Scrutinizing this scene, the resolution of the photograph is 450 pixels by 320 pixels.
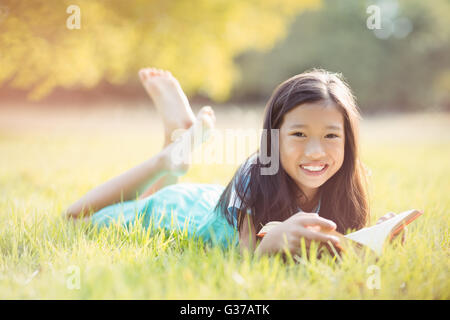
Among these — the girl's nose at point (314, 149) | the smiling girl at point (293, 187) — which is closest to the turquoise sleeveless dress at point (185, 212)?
the smiling girl at point (293, 187)

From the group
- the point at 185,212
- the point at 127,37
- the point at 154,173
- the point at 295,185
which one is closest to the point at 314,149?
the point at 295,185

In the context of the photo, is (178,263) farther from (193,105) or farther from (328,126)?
(193,105)

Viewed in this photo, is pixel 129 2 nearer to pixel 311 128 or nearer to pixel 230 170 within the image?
pixel 230 170

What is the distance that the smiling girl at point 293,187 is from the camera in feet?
4.03

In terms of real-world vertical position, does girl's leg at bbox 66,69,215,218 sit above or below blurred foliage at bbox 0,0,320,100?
below

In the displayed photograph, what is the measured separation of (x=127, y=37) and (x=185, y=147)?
3.00 metres

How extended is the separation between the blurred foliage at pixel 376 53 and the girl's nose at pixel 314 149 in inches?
341

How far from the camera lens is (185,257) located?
1154 millimetres

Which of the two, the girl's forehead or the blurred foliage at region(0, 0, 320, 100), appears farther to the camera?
the blurred foliage at region(0, 0, 320, 100)

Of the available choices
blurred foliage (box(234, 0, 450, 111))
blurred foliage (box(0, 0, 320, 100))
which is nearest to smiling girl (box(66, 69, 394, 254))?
blurred foliage (box(0, 0, 320, 100))

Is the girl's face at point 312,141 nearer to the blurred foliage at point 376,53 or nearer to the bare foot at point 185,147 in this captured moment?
the bare foot at point 185,147

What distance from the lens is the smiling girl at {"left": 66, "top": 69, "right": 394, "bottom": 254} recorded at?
4.03ft

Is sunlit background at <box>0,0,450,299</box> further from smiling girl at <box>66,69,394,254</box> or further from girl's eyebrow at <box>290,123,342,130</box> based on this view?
girl's eyebrow at <box>290,123,342,130</box>

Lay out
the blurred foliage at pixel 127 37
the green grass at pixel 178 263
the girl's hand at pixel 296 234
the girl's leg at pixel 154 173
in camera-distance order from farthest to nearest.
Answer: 1. the blurred foliage at pixel 127 37
2. the girl's leg at pixel 154 173
3. the girl's hand at pixel 296 234
4. the green grass at pixel 178 263
